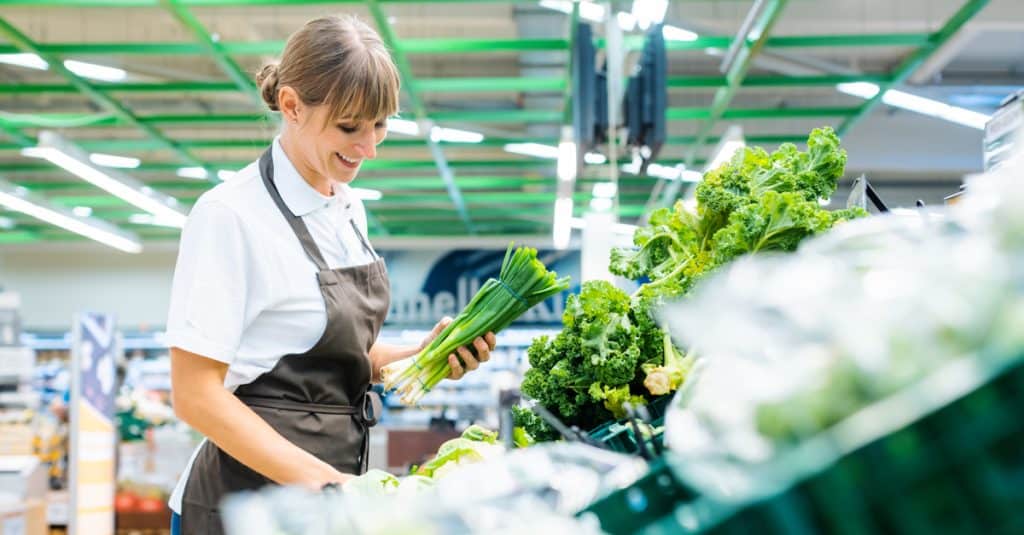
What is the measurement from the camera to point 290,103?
1.74 meters

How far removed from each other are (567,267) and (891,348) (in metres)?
16.8

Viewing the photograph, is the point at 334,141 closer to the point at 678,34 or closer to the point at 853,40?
the point at 678,34

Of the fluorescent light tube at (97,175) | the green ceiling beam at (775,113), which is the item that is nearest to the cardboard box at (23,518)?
the fluorescent light tube at (97,175)

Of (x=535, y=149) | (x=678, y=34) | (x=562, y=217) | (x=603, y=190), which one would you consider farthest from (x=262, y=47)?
(x=603, y=190)

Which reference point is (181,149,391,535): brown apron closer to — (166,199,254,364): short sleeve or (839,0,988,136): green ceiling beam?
(166,199,254,364): short sleeve

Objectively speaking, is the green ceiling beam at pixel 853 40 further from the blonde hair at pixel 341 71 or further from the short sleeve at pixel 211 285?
the short sleeve at pixel 211 285

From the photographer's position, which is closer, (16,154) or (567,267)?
(16,154)

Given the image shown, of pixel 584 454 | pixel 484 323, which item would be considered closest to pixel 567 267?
pixel 484 323

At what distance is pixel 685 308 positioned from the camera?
546 millimetres

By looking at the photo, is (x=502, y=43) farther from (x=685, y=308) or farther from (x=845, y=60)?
(x=685, y=308)

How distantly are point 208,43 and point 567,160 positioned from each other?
3268mm

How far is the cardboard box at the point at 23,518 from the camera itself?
586 cm

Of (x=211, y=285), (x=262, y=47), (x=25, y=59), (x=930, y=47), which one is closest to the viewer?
(x=211, y=285)

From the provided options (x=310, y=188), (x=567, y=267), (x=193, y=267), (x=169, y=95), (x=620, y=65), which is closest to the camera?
(x=193, y=267)
